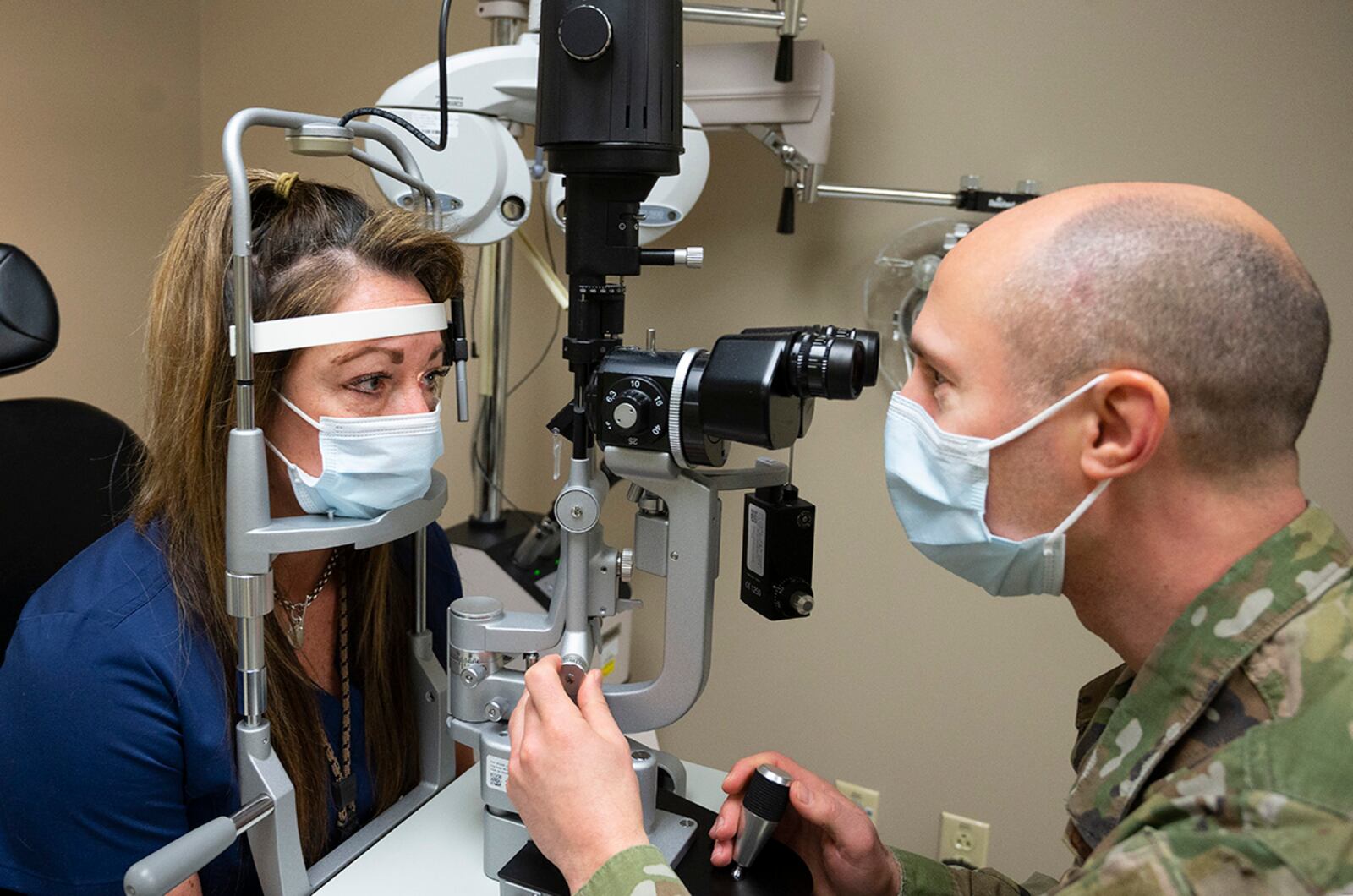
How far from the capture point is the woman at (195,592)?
40.4 inches

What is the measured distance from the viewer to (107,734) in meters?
1.01

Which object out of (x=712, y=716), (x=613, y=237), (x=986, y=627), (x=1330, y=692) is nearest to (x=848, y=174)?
(x=986, y=627)

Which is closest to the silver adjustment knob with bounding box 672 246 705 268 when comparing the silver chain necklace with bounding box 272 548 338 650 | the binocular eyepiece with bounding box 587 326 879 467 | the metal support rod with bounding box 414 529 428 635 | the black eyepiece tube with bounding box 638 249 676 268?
the black eyepiece tube with bounding box 638 249 676 268

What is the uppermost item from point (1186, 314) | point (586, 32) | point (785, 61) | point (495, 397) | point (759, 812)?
point (785, 61)

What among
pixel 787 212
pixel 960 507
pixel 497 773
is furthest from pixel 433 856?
pixel 787 212

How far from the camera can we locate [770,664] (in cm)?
214

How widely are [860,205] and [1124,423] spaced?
1152mm

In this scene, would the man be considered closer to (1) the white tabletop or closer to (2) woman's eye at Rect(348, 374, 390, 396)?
(1) the white tabletop

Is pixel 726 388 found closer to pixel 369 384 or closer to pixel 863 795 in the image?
pixel 369 384

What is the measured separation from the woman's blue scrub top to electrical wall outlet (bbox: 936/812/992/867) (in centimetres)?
143

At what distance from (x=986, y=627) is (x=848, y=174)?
34.5 inches

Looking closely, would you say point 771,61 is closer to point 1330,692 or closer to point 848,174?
point 848,174

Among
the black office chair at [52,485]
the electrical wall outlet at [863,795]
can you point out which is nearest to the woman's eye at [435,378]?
the black office chair at [52,485]

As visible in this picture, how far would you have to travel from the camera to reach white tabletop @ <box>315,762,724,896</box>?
1006mm
